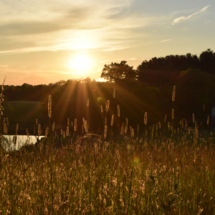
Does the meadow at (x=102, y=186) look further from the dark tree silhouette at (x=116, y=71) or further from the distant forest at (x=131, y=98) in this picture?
the dark tree silhouette at (x=116, y=71)

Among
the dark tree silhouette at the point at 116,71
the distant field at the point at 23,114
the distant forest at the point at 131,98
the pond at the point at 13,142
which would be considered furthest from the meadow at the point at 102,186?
the dark tree silhouette at the point at 116,71

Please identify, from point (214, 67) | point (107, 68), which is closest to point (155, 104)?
point (107, 68)

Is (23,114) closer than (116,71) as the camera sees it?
Yes

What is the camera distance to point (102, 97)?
16266 mm

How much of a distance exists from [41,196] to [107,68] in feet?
127

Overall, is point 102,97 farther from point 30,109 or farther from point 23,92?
point 23,92

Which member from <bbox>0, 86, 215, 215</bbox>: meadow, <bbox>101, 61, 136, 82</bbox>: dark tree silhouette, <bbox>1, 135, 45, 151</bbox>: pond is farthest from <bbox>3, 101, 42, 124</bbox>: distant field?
<bbox>0, 86, 215, 215</bbox>: meadow

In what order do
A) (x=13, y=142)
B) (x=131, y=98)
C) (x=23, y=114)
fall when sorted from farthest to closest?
(x=23, y=114), (x=131, y=98), (x=13, y=142)

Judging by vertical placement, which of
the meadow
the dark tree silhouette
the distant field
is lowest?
the distant field

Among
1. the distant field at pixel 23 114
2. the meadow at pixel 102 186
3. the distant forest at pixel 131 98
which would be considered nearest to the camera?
the meadow at pixel 102 186

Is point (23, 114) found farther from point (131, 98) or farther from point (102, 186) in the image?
point (102, 186)

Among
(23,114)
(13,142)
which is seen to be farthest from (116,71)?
(13,142)

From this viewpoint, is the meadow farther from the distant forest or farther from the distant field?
the distant field

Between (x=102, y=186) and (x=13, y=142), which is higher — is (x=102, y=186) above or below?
below
